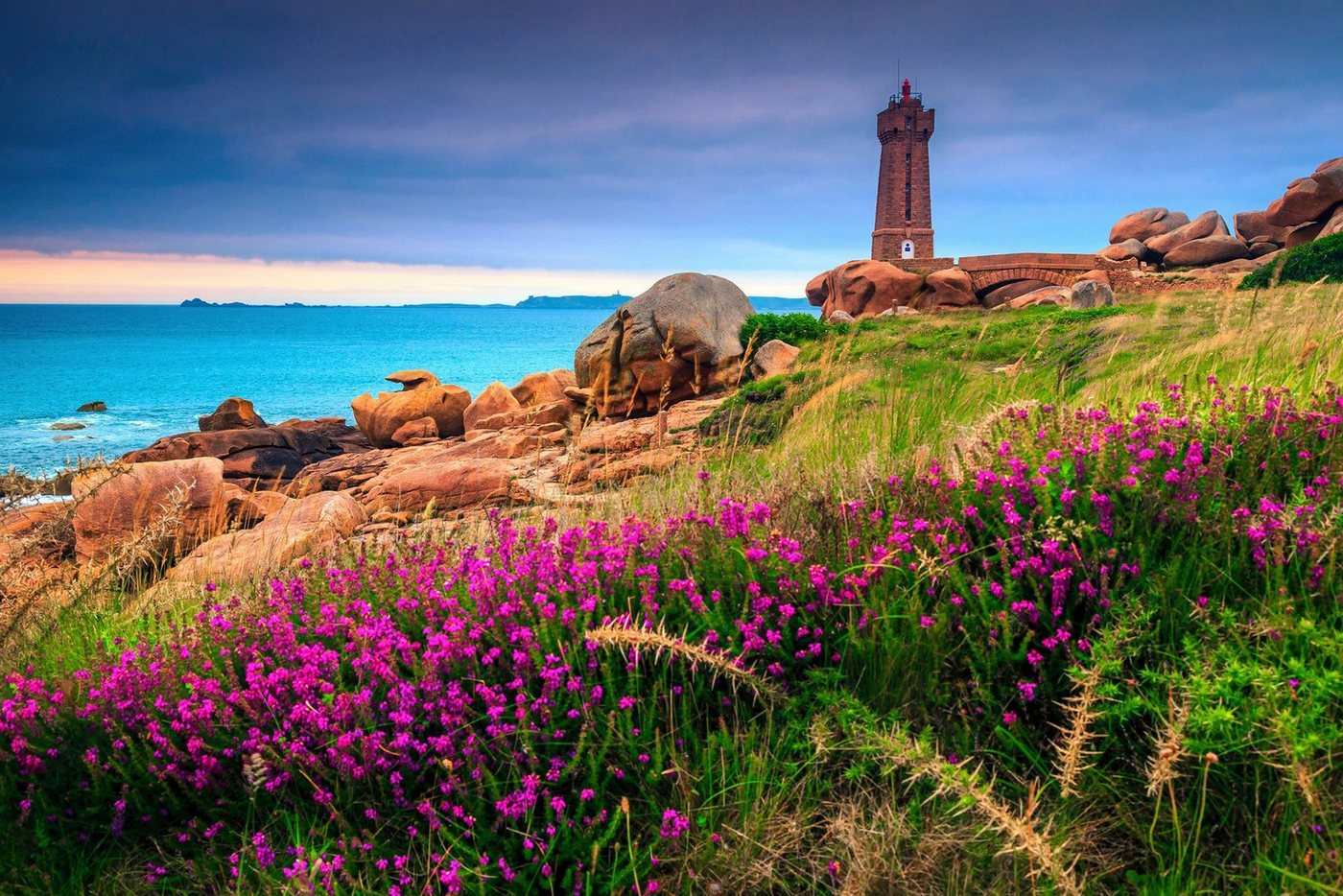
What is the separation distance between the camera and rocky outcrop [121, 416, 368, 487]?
A: 80.0 ft

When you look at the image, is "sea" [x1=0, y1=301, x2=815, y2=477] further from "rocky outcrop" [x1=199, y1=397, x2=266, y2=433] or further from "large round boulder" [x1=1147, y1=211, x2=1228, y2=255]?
"large round boulder" [x1=1147, y1=211, x2=1228, y2=255]

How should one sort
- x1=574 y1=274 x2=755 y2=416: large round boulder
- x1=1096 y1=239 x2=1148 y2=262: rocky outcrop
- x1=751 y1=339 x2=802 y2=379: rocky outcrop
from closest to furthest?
x1=751 y1=339 x2=802 y2=379: rocky outcrop → x1=574 y1=274 x2=755 y2=416: large round boulder → x1=1096 y1=239 x2=1148 y2=262: rocky outcrop

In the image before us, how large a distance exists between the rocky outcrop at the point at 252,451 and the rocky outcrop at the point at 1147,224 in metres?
53.1

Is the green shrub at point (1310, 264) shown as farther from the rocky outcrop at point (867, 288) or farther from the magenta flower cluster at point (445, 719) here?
the magenta flower cluster at point (445, 719)

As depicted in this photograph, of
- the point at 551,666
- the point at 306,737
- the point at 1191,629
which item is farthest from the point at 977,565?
the point at 306,737

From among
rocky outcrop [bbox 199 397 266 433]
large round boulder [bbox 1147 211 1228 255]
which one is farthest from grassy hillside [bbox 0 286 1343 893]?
large round boulder [bbox 1147 211 1228 255]

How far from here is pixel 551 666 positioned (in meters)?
2.71

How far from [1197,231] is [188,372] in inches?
3466

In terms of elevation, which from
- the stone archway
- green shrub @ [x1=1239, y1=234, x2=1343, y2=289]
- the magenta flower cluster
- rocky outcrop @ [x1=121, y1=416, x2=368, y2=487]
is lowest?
rocky outcrop @ [x1=121, y1=416, x2=368, y2=487]

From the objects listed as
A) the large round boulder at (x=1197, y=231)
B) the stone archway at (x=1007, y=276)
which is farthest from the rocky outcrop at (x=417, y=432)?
the large round boulder at (x=1197, y=231)

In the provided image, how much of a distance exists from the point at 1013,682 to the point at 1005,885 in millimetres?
679

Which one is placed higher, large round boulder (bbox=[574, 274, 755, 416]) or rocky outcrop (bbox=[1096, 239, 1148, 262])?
rocky outcrop (bbox=[1096, 239, 1148, 262])

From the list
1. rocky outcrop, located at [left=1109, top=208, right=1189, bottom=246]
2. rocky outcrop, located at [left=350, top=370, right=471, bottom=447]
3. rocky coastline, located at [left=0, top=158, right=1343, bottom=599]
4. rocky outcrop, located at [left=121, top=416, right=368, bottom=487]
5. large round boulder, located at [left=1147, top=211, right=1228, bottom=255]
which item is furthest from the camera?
rocky outcrop, located at [left=1109, top=208, right=1189, bottom=246]

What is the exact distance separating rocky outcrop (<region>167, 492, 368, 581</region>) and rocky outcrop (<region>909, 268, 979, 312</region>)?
1397 inches
